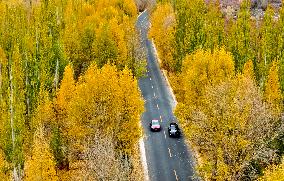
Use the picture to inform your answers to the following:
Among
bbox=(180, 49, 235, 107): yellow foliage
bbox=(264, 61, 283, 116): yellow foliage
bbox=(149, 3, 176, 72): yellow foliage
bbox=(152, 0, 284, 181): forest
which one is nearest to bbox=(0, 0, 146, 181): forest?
bbox=(180, 49, 235, 107): yellow foliage

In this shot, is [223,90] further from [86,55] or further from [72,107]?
[86,55]

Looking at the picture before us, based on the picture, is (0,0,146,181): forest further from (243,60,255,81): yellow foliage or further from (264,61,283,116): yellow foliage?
(264,61,283,116): yellow foliage

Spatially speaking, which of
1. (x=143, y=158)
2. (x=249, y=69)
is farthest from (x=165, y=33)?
(x=143, y=158)

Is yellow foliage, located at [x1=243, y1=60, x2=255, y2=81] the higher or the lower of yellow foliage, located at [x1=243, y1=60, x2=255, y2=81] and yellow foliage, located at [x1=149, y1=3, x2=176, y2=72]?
the higher

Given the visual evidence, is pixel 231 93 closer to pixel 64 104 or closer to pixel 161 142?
pixel 64 104

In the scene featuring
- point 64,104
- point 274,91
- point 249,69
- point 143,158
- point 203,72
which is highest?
point 203,72
